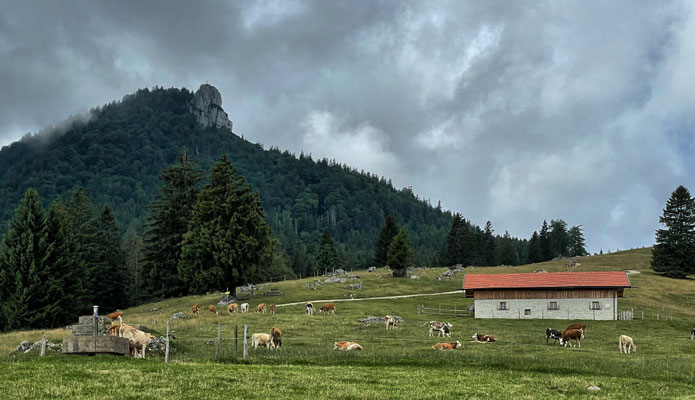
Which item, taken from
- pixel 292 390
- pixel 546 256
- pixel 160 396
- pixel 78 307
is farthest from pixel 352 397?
pixel 546 256

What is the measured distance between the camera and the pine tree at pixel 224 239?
64.1 m

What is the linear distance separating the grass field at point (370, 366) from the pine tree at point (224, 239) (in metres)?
11.7

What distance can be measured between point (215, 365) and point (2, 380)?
305 inches

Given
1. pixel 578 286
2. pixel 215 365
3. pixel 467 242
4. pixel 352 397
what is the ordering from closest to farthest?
pixel 352 397 → pixel 215 365 → pixel 578 286 → pixel 467 242

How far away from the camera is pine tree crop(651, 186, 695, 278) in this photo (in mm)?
92000

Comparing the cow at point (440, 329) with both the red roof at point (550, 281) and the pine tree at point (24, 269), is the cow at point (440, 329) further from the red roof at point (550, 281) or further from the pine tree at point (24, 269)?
the pine tree at point (24, 269)

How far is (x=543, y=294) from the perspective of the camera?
63094 millimetres

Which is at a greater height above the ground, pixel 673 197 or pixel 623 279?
pixel 673 197

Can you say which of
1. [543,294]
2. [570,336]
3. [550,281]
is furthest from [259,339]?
[550,281]

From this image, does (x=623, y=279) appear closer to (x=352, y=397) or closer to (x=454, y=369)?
(x=454, y=369)

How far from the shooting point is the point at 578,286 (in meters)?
61.7

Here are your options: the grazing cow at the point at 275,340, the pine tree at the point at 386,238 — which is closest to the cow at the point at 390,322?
the grazing cow at the point at 275,340

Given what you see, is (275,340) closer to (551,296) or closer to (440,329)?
(440,329)

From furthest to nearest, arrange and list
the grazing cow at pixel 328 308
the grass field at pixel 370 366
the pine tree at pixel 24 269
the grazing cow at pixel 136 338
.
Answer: the pine tree at pixel 24 269 < the grazing cow at pixel 328 308 < the grazing cow at pixel 136 338 < the grass field at pixel 370 366
